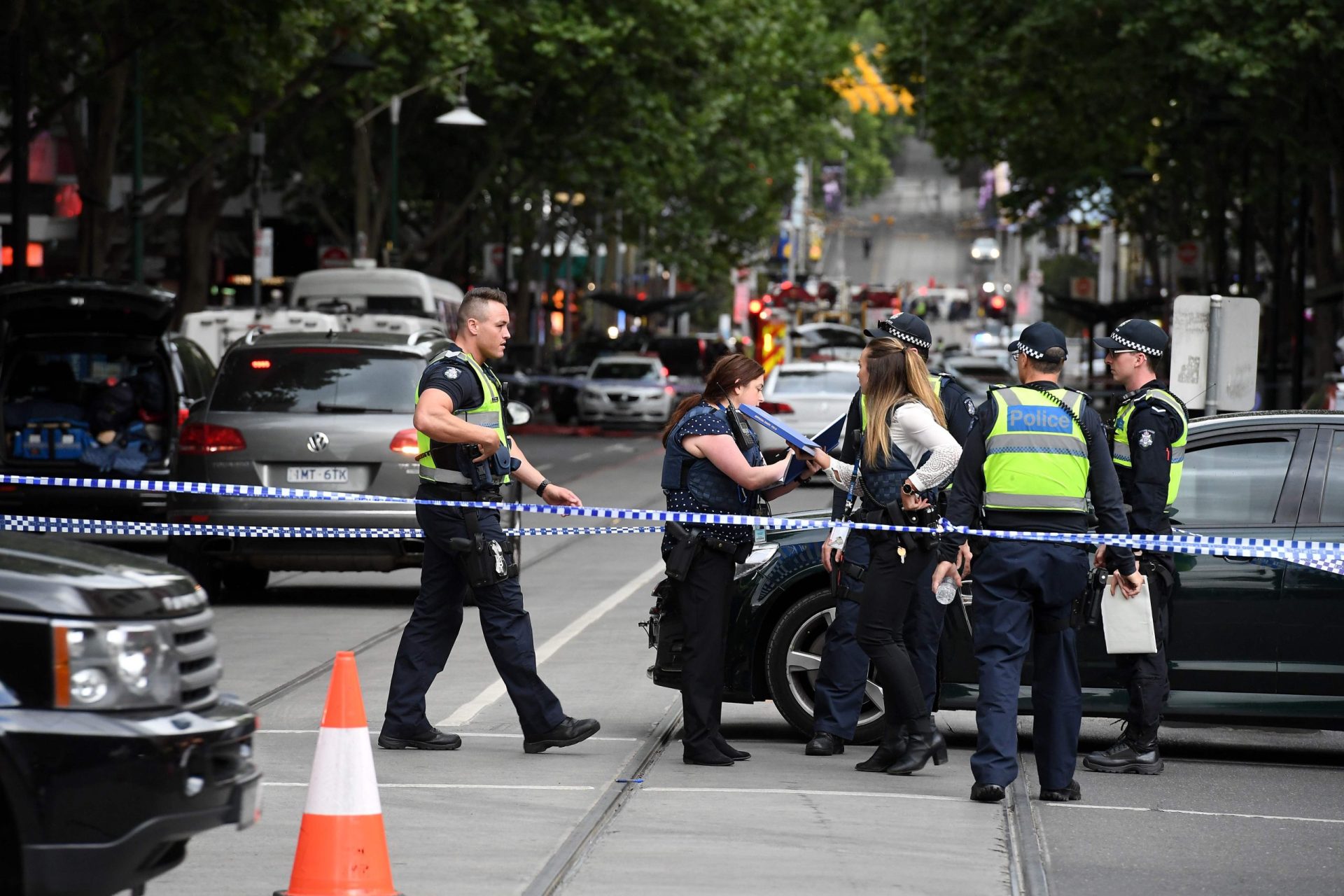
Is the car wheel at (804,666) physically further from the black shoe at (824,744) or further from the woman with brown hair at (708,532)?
the woman with brown hair at (708,532)

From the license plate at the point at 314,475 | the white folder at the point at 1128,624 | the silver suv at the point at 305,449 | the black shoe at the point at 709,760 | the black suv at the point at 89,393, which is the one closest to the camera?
the white folder at the point at 1128,624

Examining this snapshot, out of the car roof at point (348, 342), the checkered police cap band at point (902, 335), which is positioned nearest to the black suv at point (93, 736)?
the checkered police cap band at point (902, 335)

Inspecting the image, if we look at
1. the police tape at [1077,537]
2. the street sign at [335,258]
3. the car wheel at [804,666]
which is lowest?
the car wheel at [804,666]

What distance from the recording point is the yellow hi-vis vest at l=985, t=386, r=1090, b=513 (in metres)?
8.07

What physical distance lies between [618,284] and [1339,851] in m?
89.0

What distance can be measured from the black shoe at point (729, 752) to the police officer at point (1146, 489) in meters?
1.37

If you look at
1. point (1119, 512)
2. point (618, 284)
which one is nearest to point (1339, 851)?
point (1119, 512)

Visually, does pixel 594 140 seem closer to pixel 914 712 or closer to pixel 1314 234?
pixel 1314 234

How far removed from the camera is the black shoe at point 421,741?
29.9 feet

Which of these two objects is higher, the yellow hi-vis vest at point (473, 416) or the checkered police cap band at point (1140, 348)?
the checkered police cap band at point (1140, 348)

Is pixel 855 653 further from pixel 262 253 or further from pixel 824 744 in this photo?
pixel 262 253

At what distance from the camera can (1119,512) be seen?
818cm

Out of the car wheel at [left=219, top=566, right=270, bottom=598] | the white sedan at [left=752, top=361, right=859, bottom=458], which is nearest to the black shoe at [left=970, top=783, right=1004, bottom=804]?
the car wheel at [left=219, top=566, right=270, bottom=598]

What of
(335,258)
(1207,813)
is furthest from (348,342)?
(335,258)
